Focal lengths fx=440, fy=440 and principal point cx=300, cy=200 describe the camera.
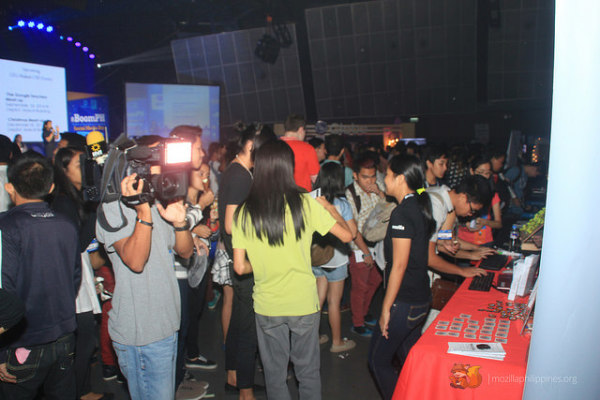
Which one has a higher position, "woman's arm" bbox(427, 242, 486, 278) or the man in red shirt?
the man in red shirt

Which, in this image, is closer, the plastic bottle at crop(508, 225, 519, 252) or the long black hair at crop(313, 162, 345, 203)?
the long black hair at crop(313, 162, 345, 203)

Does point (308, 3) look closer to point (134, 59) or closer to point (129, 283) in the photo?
point (134, 59)

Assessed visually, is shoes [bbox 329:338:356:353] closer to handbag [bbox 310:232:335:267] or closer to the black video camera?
handbag [bbox 310:232:335:267]

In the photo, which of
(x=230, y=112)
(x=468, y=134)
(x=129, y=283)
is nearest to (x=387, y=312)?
(x=129, y=283)

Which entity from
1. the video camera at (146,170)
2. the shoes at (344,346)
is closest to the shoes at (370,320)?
the shoes at (344,346)

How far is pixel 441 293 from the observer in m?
3.26

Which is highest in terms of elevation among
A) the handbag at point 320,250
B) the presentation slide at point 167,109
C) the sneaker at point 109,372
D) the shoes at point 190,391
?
the presentation slide at point 167,109

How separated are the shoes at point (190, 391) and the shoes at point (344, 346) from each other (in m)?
1.16

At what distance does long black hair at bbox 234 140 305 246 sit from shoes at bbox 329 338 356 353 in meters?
1.93

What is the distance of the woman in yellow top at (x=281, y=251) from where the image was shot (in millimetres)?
2271

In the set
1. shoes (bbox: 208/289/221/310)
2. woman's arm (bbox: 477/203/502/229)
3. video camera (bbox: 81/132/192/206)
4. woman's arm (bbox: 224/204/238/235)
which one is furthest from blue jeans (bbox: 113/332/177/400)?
woman's arm (bbox: 477/203/502/229)

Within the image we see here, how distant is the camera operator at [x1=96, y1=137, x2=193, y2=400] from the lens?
6.47ft

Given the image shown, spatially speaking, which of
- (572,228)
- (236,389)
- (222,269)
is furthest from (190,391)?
(572,228)

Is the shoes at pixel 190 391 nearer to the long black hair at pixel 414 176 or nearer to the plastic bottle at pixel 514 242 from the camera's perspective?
the long black hair at pixel 414 176
